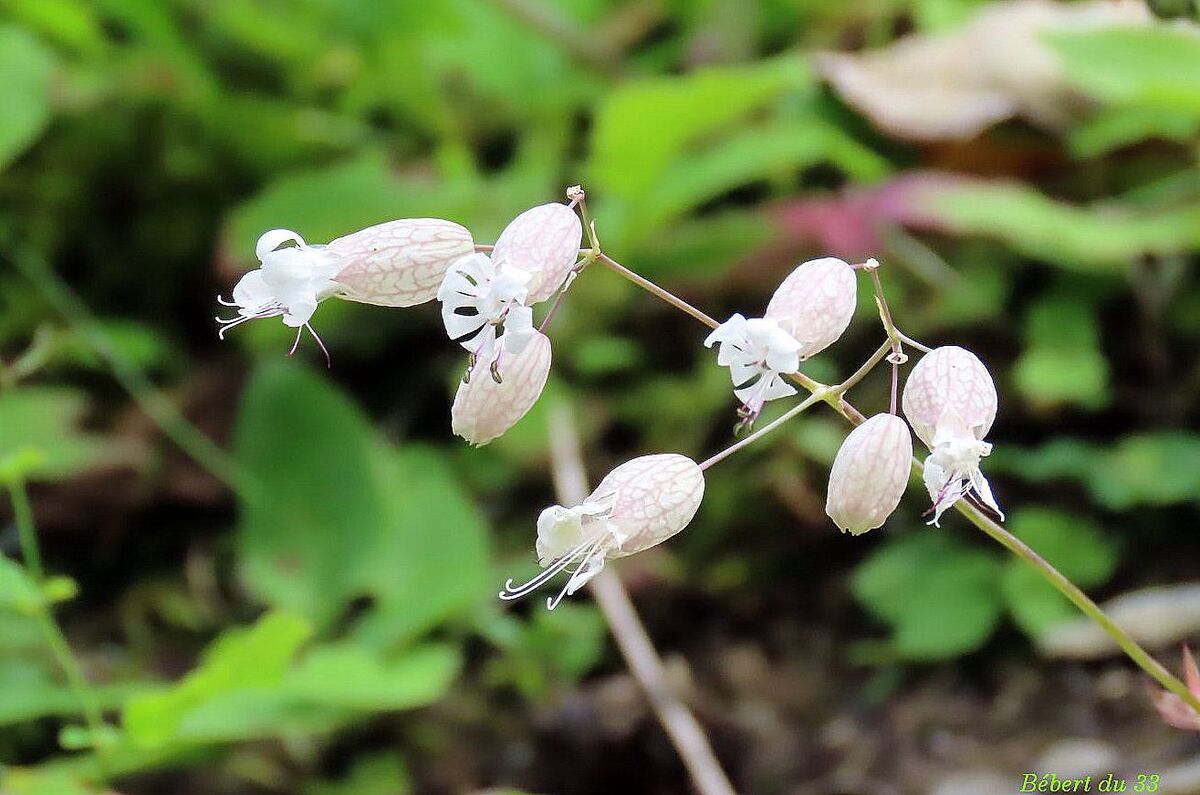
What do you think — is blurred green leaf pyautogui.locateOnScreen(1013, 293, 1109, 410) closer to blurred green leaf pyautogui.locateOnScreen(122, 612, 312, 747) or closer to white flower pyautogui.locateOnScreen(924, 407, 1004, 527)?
white flower pyautogui.locateOnScreen(924, 407, 1004, 527)

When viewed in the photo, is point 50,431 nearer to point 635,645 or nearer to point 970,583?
point 635,645

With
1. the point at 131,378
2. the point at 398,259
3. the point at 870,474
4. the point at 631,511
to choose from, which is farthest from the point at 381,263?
the point at 131,378

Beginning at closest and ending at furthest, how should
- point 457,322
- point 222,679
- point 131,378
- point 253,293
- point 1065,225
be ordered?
1. point 457,322
2. point 253,293
3. point 222,679
4. point 1065,225
5. point 131,378

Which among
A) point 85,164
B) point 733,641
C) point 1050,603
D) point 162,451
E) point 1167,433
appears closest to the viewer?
point 1050,603

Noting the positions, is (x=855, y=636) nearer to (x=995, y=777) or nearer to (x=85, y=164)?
(x=995, y=777)

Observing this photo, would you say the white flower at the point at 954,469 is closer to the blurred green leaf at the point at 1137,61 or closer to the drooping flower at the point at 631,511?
the drooping flower at the point at 631,511

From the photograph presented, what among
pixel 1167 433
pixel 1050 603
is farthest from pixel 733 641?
pixel 1167 433
